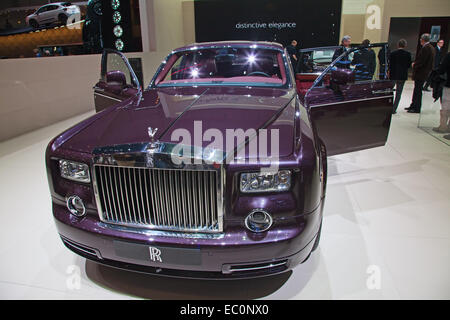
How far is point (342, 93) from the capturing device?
10.1 ft

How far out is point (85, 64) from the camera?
7.96 m

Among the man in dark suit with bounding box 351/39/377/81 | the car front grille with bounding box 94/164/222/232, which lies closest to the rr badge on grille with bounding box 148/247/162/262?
the car front grille with bounding box 94/164/222/232

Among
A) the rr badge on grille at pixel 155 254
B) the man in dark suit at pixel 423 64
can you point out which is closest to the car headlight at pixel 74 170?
the rr badge on grille at pixel 155 254

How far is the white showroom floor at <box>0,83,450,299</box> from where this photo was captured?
207 centimetres

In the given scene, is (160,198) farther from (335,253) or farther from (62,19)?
(62,19)

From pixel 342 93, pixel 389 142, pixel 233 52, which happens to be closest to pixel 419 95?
pixel 389 142

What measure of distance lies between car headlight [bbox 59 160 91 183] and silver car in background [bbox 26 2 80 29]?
234 inches

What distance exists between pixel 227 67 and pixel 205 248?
1.98 meters

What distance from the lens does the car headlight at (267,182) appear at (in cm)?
164

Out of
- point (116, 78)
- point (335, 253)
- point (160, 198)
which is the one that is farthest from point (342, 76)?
point (116, 78)

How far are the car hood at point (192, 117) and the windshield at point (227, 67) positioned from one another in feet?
1.18

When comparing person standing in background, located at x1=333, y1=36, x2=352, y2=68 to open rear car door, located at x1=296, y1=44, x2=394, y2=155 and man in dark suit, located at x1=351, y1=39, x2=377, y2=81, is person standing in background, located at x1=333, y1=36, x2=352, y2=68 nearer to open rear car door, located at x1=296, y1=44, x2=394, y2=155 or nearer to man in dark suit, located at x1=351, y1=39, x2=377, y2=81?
man in dark suit, located at x1=351, y1=39, x2=377, y2=81

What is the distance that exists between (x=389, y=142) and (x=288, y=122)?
12.7 feet

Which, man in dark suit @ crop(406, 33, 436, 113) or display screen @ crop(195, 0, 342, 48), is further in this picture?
display screen @ crop(195, 0, 342, 48)
